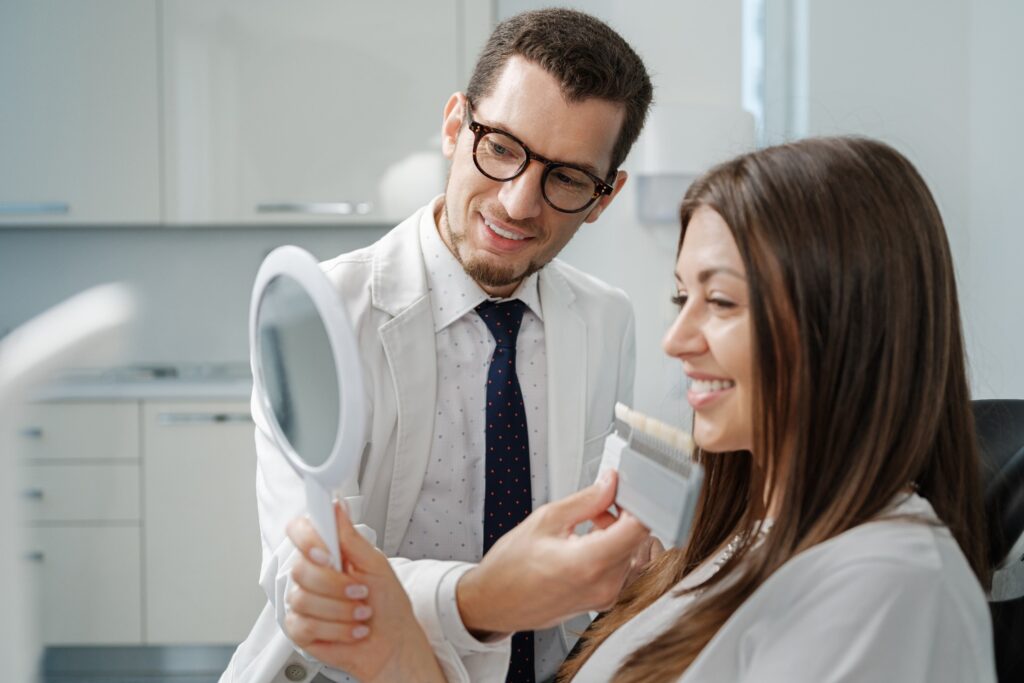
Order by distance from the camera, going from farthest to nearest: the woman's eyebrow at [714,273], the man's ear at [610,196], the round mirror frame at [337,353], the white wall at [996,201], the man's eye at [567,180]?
the white wall at [996,201] < the man's ear at [610,196] < the man's eye at [567,180] < the woman's eyebrow at [714,273] < the round mirror frame at [337,353]

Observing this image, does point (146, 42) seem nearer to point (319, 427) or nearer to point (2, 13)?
point (2, 13)

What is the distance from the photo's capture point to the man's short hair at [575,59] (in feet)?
4.60

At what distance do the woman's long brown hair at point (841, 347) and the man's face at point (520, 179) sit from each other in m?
0.41

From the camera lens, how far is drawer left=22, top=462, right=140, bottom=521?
10.9 feet

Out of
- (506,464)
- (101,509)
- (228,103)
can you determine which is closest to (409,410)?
(506,464)

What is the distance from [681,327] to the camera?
3.47 feet

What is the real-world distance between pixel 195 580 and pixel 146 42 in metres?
1.82

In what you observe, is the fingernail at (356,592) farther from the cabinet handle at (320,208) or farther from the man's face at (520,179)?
the cabinet handle at (320,208)

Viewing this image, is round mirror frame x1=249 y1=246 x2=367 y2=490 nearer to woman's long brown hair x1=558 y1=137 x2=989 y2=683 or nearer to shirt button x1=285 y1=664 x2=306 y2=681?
woman's long brown hair x1=558 y1=137 x2=989 y2=683

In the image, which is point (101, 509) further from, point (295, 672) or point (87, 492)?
point (295, 672)

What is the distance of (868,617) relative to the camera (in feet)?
2.88

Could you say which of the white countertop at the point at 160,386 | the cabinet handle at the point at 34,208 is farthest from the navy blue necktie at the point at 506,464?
the cabinet handle at the point at 34,208

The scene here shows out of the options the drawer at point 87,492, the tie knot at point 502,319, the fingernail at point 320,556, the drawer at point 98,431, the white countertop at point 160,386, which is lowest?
the drawer at point 87,492

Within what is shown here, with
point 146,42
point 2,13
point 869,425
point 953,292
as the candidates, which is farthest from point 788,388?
point 2,13
